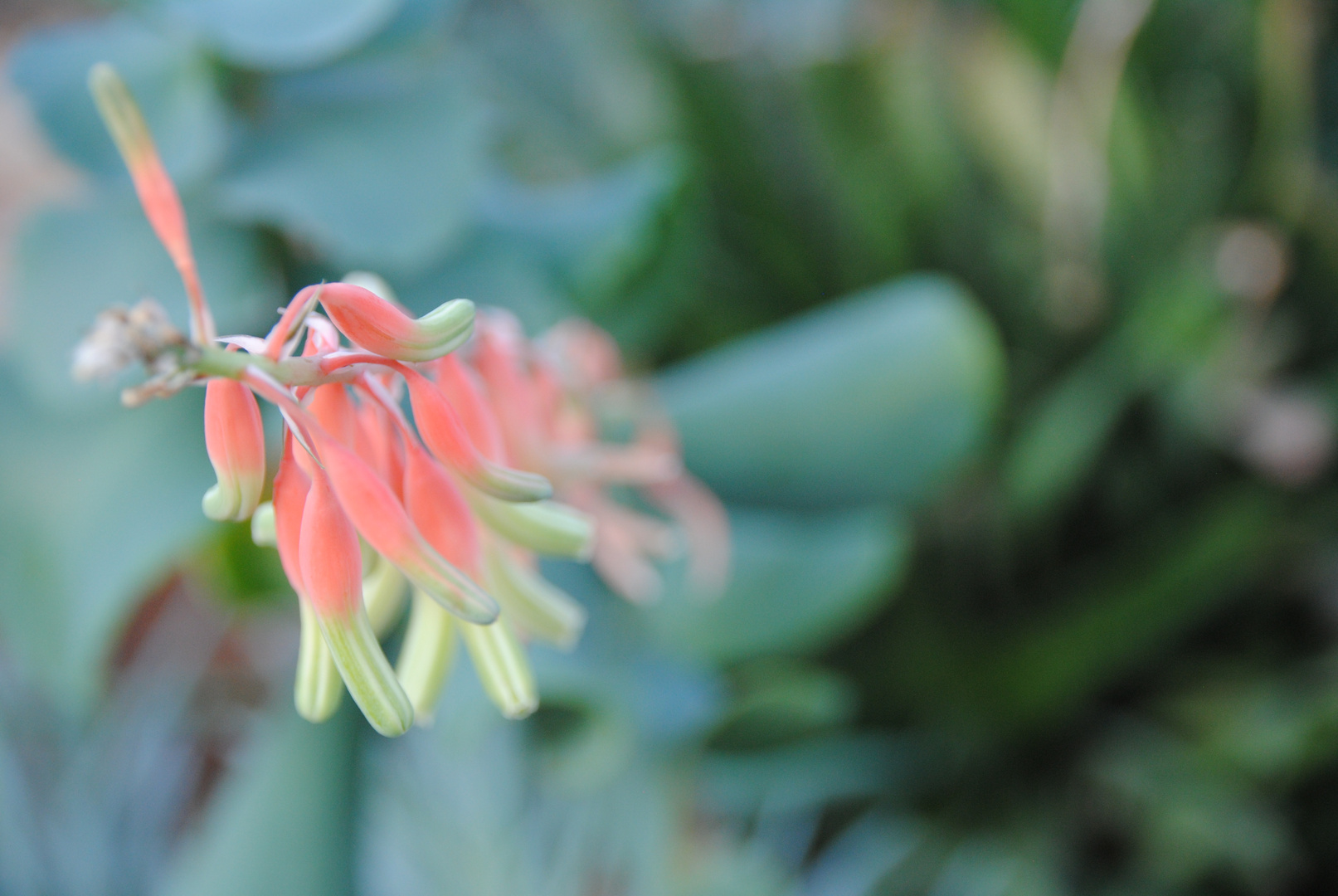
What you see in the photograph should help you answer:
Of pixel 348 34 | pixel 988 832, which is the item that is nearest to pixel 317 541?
pixel 348 34

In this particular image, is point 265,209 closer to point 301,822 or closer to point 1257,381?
point 301,822

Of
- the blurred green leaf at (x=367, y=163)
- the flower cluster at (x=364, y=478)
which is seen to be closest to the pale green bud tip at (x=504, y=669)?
the flower cluster at (x=364, y=478)

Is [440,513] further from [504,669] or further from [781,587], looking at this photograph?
[781,587]

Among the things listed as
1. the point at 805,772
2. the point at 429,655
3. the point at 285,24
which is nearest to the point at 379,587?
the point at 429,655

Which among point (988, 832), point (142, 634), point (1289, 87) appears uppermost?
point (1289, 87)

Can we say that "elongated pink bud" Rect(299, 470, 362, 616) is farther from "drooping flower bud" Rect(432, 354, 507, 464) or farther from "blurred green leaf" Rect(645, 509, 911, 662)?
"blurred green leaf" Rect(645, 509, 911, 662)

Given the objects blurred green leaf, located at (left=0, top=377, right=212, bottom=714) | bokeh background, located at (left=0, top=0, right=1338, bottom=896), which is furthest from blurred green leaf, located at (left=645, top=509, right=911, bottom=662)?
blurred green leaf, located at (left=0, top=377, right=212, bottom=714)

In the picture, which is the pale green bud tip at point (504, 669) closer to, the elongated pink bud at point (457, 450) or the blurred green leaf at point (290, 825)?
Answer: the elongated pink bud at point (457, 450)
